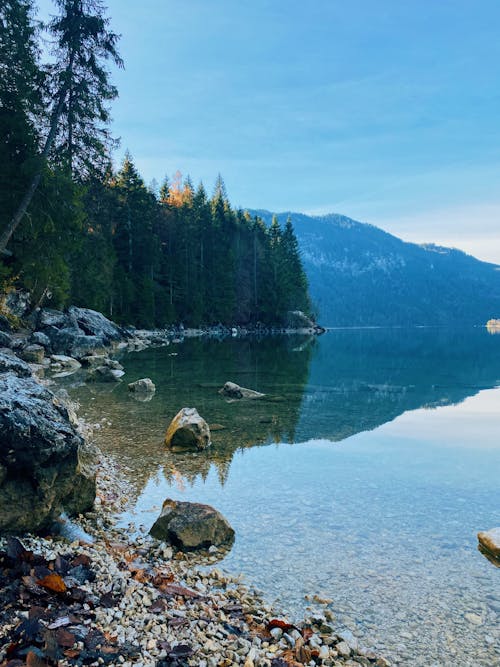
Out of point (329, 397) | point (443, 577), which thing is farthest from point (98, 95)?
point (443, 577)

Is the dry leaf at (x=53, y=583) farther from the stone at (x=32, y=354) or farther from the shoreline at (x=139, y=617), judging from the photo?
the stone at (x=32, y=354)

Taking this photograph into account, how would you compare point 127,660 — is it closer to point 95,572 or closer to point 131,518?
point 95,572

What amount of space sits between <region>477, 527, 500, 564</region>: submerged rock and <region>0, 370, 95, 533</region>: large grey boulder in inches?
275

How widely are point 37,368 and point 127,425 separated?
42.0ft

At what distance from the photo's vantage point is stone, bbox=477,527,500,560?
718 centimetres

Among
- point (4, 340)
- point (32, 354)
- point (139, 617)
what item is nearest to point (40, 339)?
point (32, 354)

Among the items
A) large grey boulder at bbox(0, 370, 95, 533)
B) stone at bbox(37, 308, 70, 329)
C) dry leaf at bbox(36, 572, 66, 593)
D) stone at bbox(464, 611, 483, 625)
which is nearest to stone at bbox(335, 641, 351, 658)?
stone at bbox(464, 611, 483, 625)

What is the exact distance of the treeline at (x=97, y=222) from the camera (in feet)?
73.0

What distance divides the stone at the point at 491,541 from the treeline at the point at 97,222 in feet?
72.0

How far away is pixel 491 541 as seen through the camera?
7320 millimetres

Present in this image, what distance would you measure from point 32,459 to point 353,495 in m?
6.65

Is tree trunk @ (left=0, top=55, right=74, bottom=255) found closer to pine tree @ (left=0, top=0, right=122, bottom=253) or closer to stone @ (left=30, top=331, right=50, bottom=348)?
pine tree @ (left=0, top=0, right=122, bottom=253)

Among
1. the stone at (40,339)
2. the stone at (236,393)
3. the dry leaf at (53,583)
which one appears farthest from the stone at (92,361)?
the dry leaf at (53,583)

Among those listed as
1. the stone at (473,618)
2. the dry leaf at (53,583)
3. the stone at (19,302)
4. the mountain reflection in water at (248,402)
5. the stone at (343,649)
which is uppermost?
the stone at (19,302)
